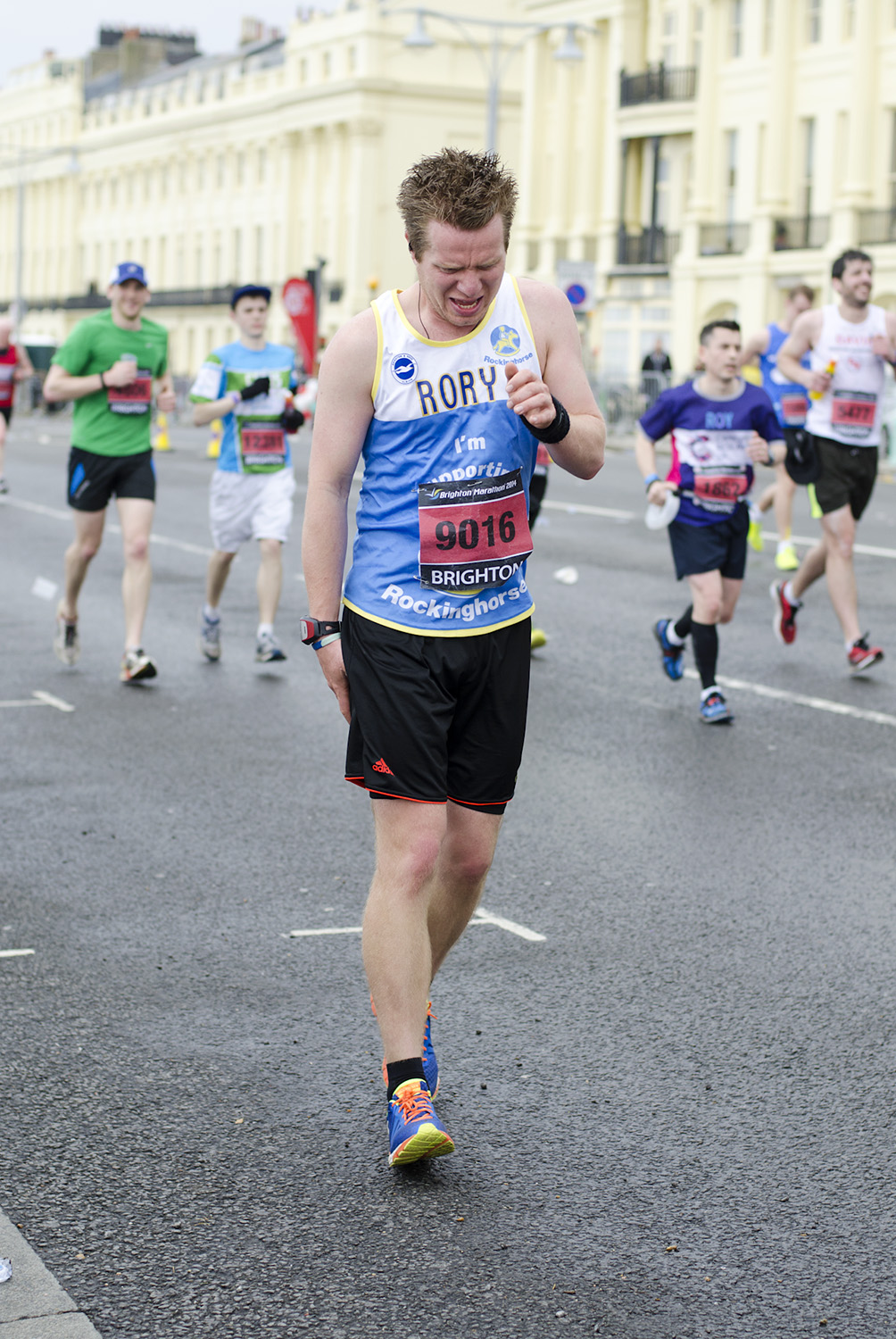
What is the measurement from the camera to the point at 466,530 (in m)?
3.97

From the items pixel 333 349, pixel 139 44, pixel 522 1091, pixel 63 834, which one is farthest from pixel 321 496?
pixel 139 44

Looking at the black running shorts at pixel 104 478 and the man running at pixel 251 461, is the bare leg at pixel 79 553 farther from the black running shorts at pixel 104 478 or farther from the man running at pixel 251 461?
the man running at pixel 251 461

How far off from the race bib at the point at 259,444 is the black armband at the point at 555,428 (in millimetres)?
6495

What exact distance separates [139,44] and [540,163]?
58.3 meters

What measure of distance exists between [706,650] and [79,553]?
3.26m

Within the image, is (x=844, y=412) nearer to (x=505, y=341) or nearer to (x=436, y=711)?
(x=505, y=341)

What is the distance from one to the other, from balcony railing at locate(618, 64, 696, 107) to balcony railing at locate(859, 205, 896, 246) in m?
10.5

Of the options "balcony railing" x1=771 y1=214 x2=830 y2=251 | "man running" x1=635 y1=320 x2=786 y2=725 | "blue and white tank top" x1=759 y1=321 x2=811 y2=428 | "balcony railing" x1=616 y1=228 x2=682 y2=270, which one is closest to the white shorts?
"man running" x1=635 y1=320 x2=786 y2=725

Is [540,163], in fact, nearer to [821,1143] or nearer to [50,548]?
[50,548]

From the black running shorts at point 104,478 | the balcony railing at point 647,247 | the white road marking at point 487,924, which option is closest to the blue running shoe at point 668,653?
the black running shorts at point 104,478

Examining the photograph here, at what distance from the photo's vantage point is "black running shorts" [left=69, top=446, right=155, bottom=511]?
31.6ft

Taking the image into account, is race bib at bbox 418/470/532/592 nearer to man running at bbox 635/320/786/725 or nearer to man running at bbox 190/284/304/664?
man running at bbox 635/320/786/725

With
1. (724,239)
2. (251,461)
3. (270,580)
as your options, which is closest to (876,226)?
(724,239)

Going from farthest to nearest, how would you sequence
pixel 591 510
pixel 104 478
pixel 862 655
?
1. pixel 591 510
2. pixel 862 655
3. pixel 104 478
